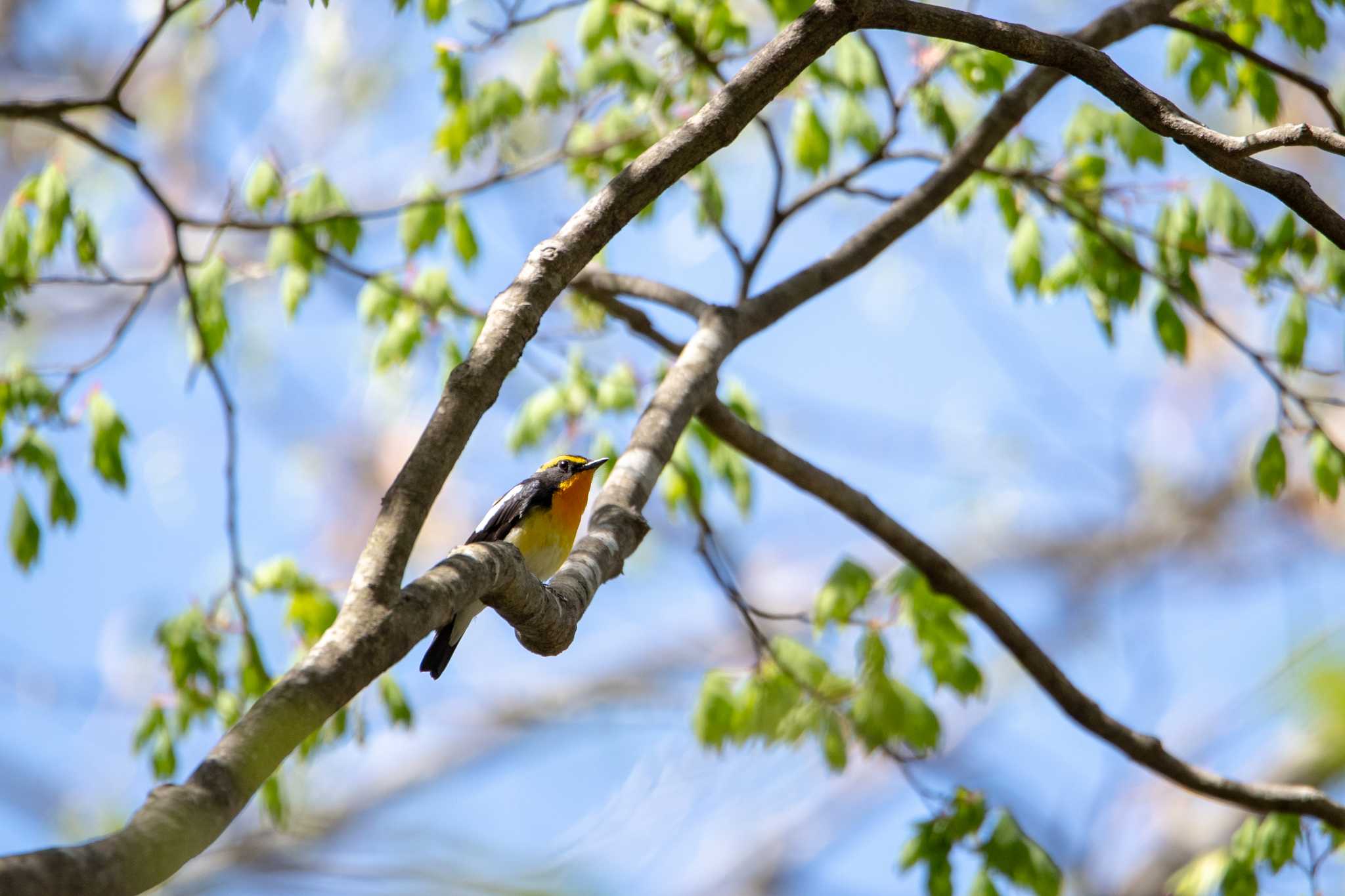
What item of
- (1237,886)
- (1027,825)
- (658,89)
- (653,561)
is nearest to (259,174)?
(658,89)

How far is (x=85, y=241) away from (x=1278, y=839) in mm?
4790

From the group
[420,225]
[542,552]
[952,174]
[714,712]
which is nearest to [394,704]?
[542,552]

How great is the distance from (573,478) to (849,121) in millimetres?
1869

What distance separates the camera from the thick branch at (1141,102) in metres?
2.61

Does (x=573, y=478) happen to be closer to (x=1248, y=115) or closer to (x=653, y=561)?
(x=653, y=561)

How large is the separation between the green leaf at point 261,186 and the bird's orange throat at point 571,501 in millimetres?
1724

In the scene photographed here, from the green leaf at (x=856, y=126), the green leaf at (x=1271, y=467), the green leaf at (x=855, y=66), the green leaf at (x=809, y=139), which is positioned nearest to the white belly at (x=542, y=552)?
the green leaf at (x=809, y=139)

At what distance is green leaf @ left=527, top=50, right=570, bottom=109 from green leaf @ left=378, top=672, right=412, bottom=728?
97.2 inches

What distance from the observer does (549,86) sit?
17.1 feet

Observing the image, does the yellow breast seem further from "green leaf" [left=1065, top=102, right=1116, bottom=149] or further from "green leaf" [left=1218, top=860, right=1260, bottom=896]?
"green leaf" [left=1218, top=860, right=1260, bottom=896]

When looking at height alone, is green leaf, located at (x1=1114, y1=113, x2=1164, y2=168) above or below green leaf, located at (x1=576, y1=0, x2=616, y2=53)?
below

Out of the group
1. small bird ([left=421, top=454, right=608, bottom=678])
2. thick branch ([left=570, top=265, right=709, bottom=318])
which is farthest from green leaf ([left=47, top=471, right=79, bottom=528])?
thick branch ([left=570, top=265, right=709, bottom=318])

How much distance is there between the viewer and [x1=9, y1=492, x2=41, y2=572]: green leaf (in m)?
4.87

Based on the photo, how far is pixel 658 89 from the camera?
5105mm
